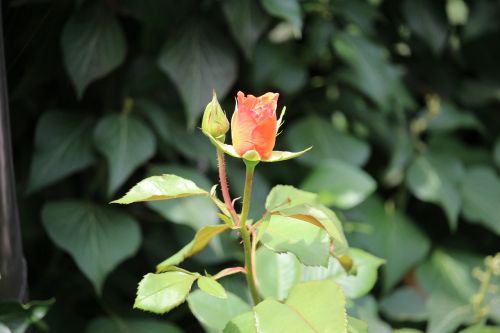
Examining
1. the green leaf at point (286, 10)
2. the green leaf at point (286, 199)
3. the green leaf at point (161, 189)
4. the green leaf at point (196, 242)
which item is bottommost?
the green leaf at point (286, 10)

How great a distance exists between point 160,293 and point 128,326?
1.90 feet

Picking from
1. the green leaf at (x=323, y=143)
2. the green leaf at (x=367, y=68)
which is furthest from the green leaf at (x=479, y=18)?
the green leaf at (x=323, y=143)

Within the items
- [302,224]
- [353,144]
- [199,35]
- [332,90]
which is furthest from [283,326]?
[332,90]

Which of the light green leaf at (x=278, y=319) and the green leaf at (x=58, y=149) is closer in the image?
the light green leaf at (x=278, y=319)

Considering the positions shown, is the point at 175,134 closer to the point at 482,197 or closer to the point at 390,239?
the point at 390,239

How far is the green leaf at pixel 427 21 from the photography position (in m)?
1.35

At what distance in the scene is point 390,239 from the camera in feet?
4.33

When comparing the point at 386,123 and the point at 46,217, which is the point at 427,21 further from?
the point at 46,217

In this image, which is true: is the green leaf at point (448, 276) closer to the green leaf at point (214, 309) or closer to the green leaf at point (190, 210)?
the green leaf at point (190, 210)

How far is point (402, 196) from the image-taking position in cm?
141

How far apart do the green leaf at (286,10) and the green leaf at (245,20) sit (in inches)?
1.2

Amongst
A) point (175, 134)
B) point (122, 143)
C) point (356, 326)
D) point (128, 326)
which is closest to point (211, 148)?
point (175, 134)

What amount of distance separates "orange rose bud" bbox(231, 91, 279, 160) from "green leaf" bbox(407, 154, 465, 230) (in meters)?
0.89

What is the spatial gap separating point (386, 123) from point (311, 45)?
0.84 feet
